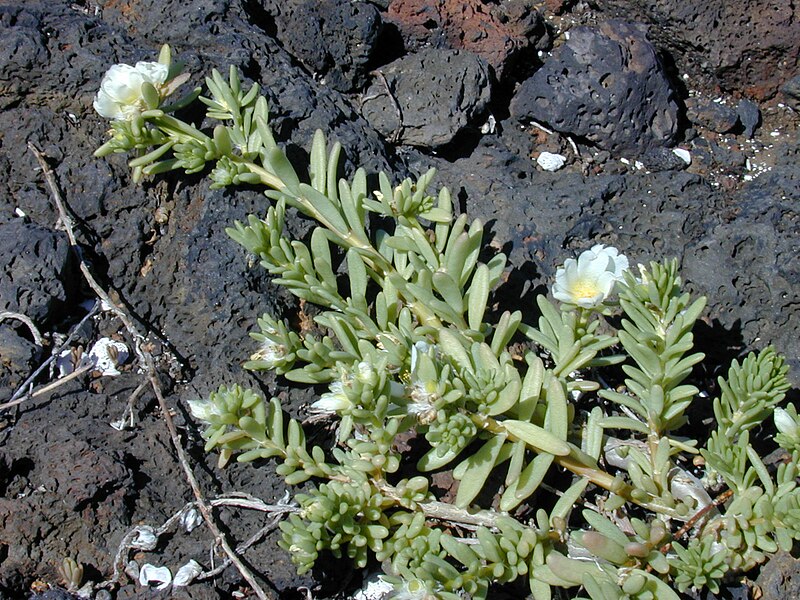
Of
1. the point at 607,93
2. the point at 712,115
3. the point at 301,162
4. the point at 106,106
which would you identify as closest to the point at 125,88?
the point at 106,106

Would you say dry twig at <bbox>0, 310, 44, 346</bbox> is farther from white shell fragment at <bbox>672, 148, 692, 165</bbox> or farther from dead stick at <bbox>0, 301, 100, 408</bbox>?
white shell fragment at <bbox>672, 148, 692, 165</bbox>

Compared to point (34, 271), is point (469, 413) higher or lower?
higher

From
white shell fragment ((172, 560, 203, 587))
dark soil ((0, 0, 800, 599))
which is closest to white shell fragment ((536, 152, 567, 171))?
dark soil ((0, 0, 800, 599))

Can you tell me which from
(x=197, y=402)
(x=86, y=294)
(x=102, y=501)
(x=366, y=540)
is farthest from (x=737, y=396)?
(x=86, y=294)

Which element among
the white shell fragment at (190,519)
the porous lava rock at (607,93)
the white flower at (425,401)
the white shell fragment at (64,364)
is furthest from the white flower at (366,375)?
the porous lava rock at (607,93)

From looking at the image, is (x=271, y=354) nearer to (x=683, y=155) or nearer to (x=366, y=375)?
(x=366, y=375)
